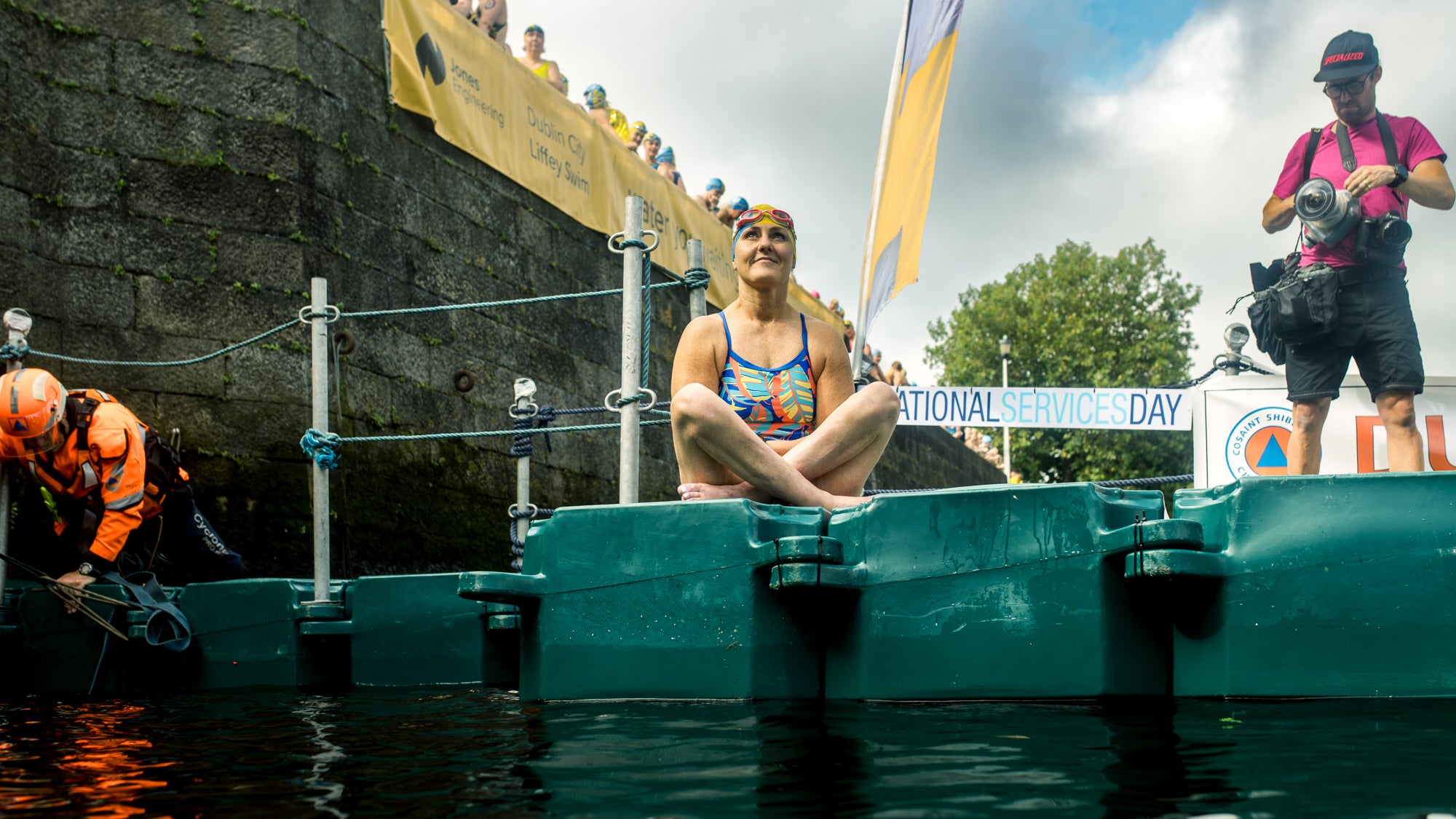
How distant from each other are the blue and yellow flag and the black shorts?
1598 millimetres

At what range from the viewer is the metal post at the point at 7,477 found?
4512mm

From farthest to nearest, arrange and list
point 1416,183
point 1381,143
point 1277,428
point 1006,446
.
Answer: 1. point 1006,446
2. point 1277,428
3. point 1381,143
4. point 1416,183

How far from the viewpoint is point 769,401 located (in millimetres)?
3615

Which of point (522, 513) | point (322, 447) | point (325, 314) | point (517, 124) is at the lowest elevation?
point (522, 513)

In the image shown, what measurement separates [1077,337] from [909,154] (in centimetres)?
3563

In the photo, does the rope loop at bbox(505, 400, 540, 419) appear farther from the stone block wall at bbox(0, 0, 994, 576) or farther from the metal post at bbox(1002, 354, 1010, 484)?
the metal post at bbox(1002, 354, 1010, 484)

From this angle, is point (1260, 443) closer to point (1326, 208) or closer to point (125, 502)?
point (1326, 208)

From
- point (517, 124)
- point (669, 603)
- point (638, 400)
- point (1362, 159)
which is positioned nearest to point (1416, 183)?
point (1362, 159)

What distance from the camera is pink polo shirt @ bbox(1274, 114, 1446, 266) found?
4527 mm

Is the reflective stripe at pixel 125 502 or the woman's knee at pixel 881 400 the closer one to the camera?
the woman's knee at pixel 881 400

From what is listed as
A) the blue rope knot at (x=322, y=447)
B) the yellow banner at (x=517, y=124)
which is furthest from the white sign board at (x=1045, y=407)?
the blue rope knot at (x=322, y=447)

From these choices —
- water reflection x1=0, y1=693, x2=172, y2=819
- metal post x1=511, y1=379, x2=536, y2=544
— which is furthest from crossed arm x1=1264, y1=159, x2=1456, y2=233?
water reflection x1=0, y1=693, x2=172, y2=819

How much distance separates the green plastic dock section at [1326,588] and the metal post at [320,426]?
9.40 ft

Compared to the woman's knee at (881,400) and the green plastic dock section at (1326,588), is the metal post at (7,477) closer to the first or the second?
the woman's knee at (881,400)
